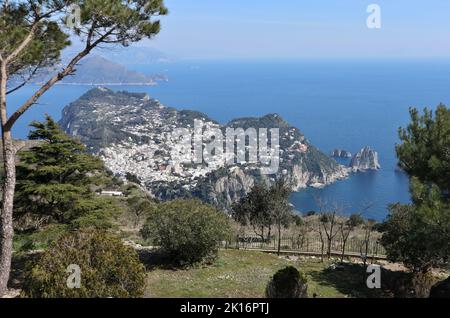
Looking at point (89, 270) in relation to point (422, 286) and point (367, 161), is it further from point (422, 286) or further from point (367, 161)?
point (367, 161)

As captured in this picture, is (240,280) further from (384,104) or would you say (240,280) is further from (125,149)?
(384,104)

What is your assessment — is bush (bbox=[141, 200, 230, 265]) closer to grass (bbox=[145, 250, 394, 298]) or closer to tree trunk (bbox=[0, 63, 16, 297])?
grass (bbox=[145, 250, 394, 298])

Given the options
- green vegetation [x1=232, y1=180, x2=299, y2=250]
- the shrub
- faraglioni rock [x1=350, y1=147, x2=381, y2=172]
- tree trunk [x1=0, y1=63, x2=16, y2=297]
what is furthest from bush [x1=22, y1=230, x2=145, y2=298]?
faraglioni rock [x1=350, y1=147, x2=381, y2=172]

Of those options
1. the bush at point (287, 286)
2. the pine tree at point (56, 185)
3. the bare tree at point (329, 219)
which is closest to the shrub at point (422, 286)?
the bush at point (287, 286)

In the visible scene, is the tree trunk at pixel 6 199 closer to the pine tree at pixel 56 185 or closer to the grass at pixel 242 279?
the pine tree at pixel 56 185
